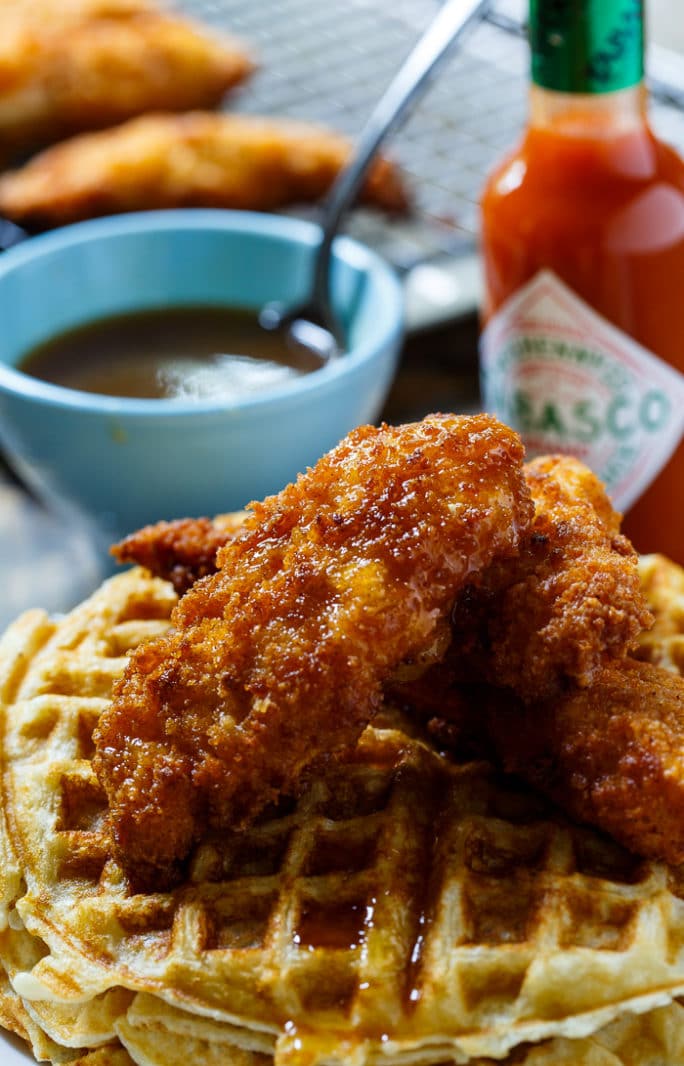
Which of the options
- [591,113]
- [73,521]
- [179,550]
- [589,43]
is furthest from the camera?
[73,521]

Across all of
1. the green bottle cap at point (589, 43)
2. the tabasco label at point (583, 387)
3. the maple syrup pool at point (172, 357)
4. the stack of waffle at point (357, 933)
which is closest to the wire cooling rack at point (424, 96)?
the maple syrup pool at point (172, 357)

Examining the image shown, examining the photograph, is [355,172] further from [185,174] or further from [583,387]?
[185,174]

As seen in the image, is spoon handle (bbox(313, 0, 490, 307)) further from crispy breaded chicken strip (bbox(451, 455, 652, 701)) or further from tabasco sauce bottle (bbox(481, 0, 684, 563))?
crispy breaded chicken strip (bbox(451, 455, 652, 701))

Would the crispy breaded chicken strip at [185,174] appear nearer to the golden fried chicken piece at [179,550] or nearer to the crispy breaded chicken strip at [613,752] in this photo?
the golden fried chicken piece at [179,550]

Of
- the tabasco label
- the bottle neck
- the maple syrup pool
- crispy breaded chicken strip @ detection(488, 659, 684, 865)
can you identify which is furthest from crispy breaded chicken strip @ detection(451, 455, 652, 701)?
the maple syrup pool

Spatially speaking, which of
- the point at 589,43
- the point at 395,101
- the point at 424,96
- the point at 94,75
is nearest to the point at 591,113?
the point at 589,43

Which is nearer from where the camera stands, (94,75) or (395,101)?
(395,101)

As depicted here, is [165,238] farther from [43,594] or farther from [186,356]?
[43,594]
